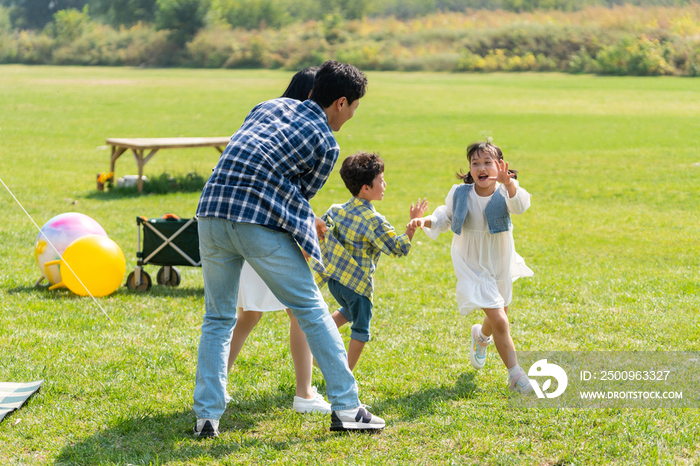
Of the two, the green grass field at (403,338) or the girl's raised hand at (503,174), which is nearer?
the green grass field at (403,338)

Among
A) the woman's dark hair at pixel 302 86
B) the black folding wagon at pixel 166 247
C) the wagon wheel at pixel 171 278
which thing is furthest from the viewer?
the wagon wheel at pixel 171 278

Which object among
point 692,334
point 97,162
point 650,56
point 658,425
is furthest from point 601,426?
point 650,56

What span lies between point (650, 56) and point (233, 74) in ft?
84.2

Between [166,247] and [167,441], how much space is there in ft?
10.6

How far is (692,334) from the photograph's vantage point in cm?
523

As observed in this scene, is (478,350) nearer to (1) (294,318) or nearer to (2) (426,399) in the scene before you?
(2) (426,399)

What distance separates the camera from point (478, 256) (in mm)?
4387

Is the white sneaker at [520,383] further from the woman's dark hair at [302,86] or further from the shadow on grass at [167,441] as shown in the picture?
the woman's dark hair at [302,86]

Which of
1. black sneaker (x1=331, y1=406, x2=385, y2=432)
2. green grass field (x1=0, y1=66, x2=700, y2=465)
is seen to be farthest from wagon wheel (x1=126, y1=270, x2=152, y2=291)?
black sneaker (x1=331, y1=406, x2=385, y2=432)

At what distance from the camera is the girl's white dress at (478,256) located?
426 cm

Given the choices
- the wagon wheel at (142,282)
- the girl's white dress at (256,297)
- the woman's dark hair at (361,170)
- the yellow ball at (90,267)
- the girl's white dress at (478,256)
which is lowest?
the wagon wheel at (142,282)

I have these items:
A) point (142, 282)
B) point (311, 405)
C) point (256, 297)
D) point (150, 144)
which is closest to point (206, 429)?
point (311, 405)

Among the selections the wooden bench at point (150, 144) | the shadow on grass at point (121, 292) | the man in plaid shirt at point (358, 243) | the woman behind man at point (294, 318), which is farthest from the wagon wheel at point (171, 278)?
the wooden bench at point (150, 144)

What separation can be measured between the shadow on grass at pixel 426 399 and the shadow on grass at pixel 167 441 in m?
0.55
